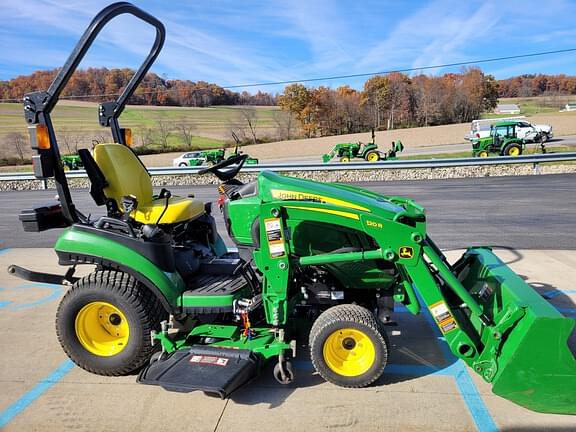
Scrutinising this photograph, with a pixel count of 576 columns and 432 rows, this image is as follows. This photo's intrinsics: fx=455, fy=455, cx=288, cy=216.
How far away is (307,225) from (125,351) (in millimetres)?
1555

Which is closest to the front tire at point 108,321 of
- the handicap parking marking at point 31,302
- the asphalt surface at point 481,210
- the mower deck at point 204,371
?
the mower deck at point 204,371

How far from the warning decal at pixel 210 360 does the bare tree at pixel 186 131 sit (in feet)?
124

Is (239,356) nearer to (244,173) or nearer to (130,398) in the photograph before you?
(130,398)

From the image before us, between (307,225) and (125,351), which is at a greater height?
(307,225)

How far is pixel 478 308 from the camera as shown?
2836mm

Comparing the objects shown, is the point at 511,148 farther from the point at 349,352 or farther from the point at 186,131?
the point at 186,131

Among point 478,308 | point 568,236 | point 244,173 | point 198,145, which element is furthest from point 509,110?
point 478,308

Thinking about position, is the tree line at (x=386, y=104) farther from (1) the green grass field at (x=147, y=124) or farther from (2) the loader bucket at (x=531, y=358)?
(2) the loader bucket at (x=531, y=358)

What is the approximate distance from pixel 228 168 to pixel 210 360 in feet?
5.01

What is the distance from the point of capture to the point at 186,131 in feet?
144

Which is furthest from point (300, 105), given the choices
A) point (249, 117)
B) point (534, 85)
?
point (534, 85)

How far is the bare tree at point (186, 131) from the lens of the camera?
41.3 m

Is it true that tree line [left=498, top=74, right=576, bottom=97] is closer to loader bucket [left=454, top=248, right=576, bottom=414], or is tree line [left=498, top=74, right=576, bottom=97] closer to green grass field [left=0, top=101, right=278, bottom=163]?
green grass field [left=0, top=101, right=278, bottom=163]

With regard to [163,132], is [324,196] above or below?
below
